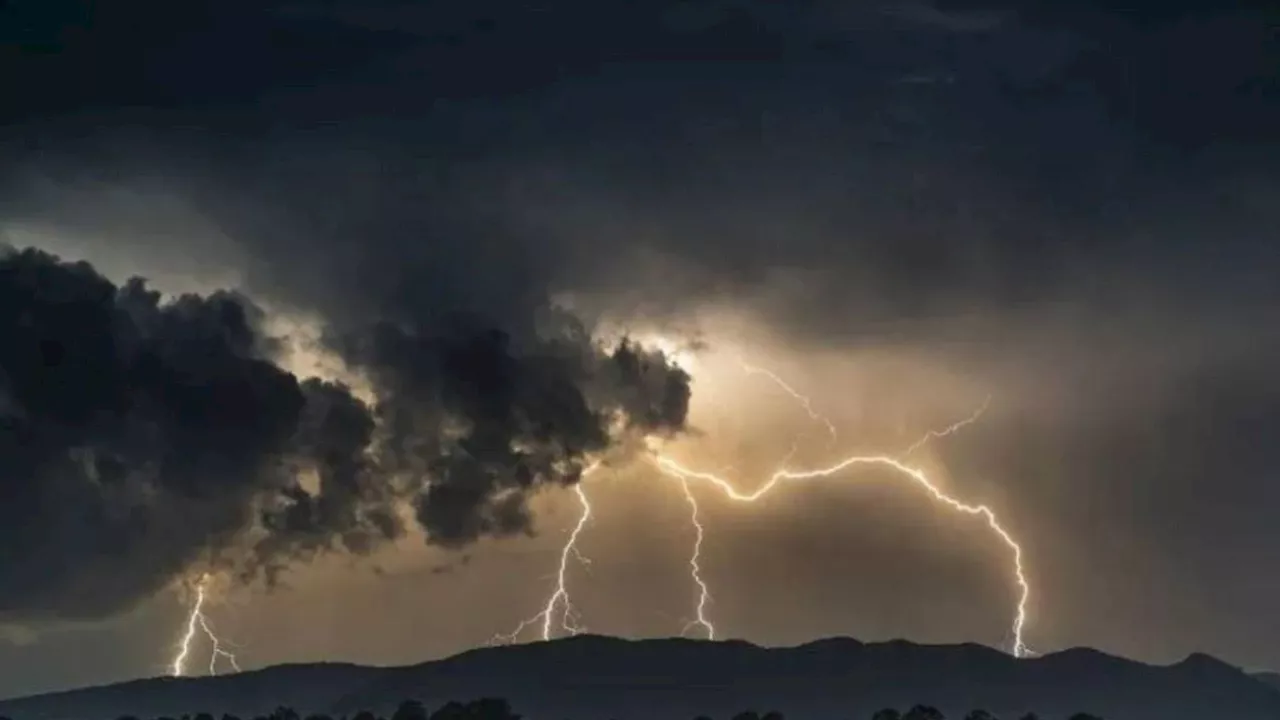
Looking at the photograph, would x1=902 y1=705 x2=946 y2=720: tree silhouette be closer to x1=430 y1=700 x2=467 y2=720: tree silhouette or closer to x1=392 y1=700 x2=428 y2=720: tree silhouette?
x1=430 y1=700 x2=467 y2=720: tree silhouette

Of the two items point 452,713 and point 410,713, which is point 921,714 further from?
point 410,713

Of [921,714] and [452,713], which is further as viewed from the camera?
[452,713]

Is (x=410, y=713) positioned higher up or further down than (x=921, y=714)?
further down

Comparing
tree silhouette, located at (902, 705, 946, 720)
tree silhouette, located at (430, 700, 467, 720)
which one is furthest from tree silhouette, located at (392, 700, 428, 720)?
tree silhouette, located at (902, 705, 946, 720)

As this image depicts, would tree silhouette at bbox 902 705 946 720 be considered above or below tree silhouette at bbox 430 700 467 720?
above

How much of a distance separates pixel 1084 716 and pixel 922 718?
78.5ft

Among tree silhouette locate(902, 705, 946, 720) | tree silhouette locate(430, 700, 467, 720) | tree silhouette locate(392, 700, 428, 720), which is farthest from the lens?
tree silhouette locate(392, 700, 428, 720)

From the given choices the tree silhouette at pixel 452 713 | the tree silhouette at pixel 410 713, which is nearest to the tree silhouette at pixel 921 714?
the tree silhouette at pixel 452 713

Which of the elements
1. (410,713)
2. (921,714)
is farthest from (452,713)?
(921,714)

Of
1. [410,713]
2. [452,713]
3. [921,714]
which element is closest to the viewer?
[921,714]

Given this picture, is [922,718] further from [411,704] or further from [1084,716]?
[411,704]

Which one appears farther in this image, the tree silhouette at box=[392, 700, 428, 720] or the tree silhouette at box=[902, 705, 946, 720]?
the tree silhouette at box=[392, 700, 428, 720]

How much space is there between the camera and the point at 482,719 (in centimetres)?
18375

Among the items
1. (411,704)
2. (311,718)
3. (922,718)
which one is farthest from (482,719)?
(922,718)
